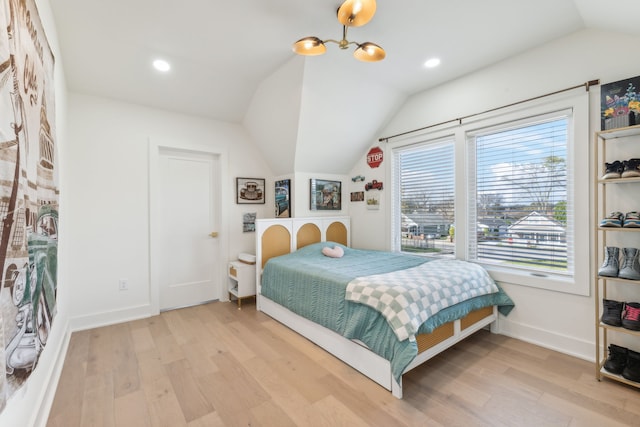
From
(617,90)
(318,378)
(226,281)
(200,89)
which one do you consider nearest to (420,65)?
(617,90)

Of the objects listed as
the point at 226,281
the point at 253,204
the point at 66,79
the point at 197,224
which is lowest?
the point at 226,281

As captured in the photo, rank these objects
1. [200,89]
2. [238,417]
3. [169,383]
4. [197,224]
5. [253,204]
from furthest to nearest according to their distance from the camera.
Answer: [253,204] < [197,224] < [200,89] < [169,383] < [238,417]

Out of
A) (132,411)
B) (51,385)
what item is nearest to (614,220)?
(132,411)

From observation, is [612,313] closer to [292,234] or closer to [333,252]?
[333,252]

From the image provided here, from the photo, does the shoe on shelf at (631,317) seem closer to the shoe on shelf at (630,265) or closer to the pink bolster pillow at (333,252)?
the shoe on shelf at (630,265)

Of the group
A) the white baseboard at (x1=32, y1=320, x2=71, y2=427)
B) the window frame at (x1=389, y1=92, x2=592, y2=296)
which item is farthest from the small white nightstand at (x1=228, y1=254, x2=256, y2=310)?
the window frame at (x1=389, y1=92, x2=592, y2=296)

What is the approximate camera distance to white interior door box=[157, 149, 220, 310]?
3.39 metres

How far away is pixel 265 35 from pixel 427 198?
2.39 meters

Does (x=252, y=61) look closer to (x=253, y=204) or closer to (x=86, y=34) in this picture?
(x=86, y=34)

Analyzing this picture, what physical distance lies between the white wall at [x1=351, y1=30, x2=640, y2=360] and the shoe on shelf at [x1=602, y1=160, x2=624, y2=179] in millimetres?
249

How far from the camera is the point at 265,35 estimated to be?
2.31 m

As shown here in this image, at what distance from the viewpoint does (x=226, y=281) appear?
3701 millimetres

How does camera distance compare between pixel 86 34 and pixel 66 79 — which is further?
pixel 66 79

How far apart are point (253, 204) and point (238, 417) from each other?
2.73 m
